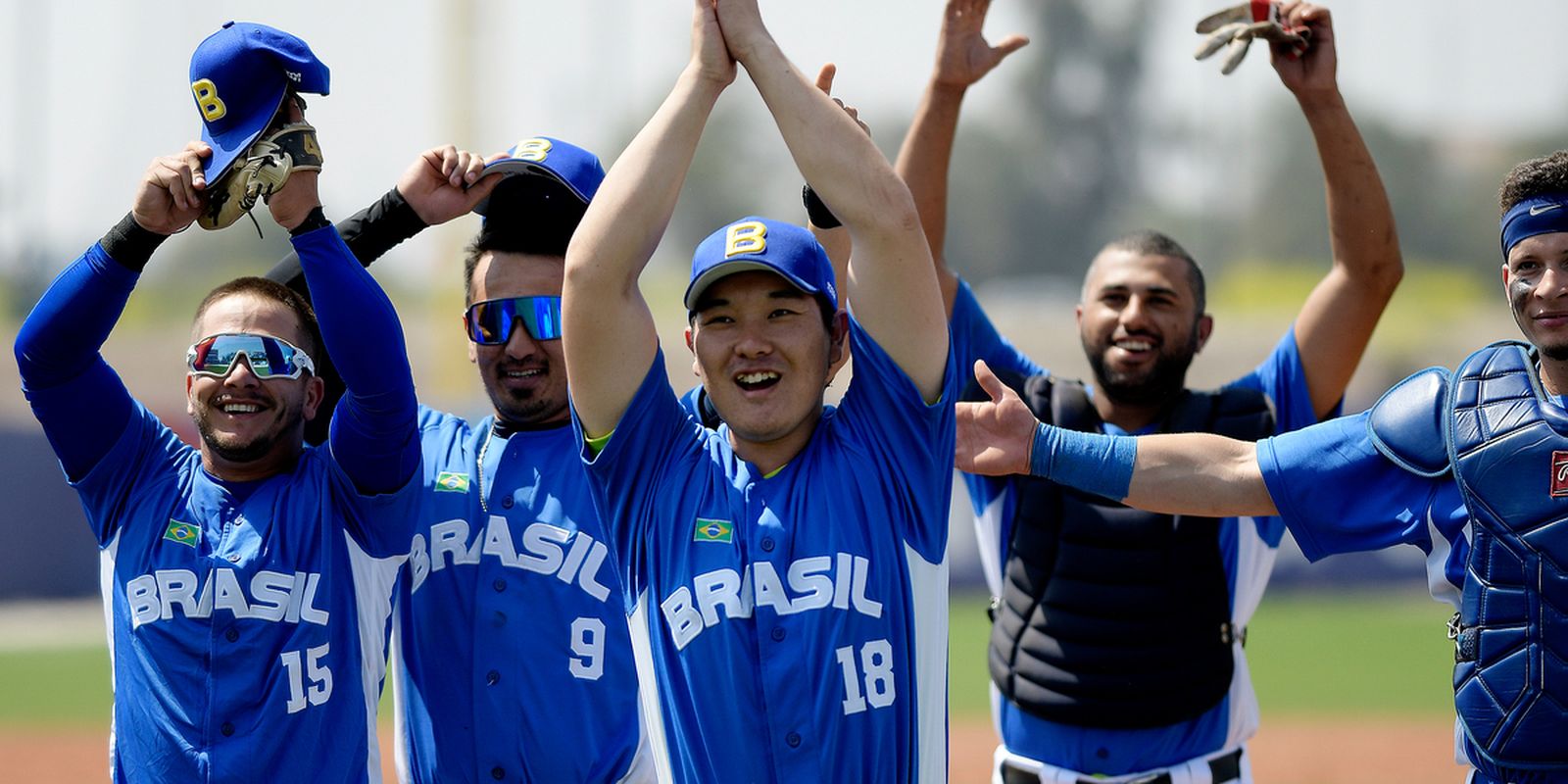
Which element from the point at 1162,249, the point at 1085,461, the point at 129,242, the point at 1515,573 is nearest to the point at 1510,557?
the point at 1515,573

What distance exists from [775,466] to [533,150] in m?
1.42

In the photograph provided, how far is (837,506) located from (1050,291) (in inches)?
1481

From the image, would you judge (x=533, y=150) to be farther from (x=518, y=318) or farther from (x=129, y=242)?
(x=129, y=242)

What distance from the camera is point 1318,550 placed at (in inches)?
145

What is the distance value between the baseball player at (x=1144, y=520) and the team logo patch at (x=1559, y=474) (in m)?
1.60

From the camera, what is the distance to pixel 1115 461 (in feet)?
12.4

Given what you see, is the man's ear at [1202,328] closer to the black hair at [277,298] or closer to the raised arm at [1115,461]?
the raised arm at [1115,461]

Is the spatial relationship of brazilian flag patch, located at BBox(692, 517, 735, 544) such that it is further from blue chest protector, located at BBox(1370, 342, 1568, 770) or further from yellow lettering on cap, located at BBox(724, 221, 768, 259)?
blue chest protector, located at BBox(1370, 342, 1568, 770)

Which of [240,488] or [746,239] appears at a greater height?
[746,239]

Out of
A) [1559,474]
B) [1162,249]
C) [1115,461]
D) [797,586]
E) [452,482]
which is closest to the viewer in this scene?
[797,586]

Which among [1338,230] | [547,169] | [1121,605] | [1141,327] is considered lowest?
[1121,605]

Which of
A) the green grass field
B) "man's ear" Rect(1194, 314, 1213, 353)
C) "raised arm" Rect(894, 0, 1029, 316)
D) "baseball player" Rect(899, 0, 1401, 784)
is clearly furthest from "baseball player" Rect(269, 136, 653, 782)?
the green grass field

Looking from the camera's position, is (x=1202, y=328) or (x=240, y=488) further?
(x=1202, y=328)

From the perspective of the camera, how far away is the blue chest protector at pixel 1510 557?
3.29m
